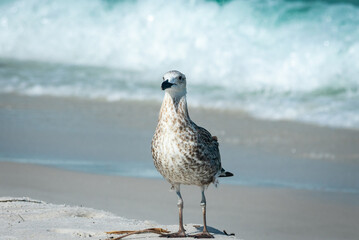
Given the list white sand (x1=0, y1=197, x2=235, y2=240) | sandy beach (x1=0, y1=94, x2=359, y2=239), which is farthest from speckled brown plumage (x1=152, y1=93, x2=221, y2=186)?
sandy beach (x1=0, y1=94, x2=359, y2=239)

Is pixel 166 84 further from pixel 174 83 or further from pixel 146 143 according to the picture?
pixel 146 143

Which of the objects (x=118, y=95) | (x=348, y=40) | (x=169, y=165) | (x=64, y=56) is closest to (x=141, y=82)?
(x=118, y=95)

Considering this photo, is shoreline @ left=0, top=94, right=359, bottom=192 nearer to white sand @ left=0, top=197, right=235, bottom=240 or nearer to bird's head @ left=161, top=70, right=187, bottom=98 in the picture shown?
white sand @ left=0, top=197, right=235, bottom=240

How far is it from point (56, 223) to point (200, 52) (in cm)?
1197

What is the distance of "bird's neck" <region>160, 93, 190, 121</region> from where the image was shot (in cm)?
471

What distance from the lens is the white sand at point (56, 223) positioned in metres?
4.59

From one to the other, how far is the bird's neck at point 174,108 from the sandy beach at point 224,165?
3.09 ft

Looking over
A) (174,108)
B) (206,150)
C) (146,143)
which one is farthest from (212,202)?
(146,143)

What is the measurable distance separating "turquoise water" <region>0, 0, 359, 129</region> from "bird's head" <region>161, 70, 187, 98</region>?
6.55 metres

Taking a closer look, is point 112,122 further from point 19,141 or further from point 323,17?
point 323,17

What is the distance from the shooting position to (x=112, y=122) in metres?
10.3

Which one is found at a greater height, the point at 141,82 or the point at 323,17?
the point at 323,17

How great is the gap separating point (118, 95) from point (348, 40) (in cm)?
608

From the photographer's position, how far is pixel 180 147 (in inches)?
179
